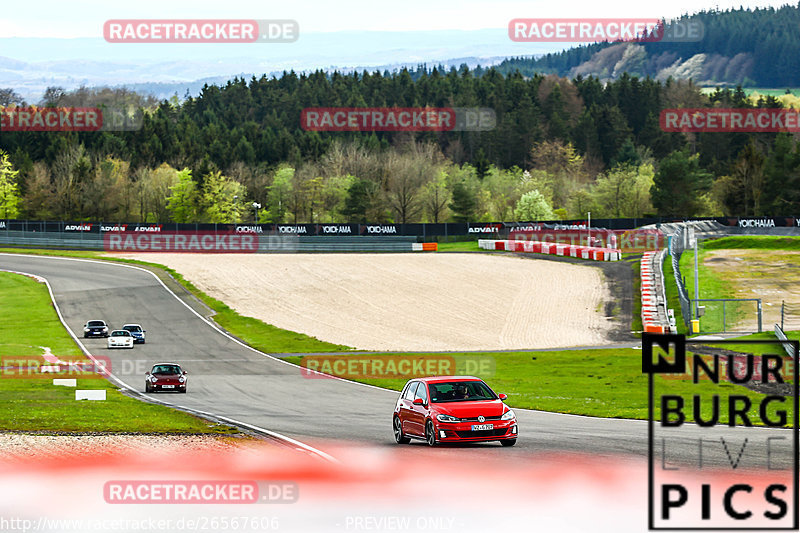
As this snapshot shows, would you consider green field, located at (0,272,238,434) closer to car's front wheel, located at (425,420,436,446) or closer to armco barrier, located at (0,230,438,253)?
car's front wheel, located at (425,420,436,446)

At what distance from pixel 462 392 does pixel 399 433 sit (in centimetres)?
184

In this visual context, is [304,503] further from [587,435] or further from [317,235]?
[317,235]

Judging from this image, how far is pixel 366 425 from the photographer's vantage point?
84.8 ft

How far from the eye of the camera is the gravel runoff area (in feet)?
178

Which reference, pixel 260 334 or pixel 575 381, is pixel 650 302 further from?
pixel 260 334

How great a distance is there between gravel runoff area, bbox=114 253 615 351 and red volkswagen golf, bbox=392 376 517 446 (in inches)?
1102

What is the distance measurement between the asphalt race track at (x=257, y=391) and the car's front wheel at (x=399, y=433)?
0.33 meters

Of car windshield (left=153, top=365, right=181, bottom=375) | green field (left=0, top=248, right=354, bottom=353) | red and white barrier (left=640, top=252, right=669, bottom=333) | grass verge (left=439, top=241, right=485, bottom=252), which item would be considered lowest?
green field (left=0, top=248, right=354, bottom=353)

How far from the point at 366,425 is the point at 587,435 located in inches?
249

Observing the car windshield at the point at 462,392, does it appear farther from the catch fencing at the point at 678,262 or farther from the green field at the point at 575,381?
the catch fencing at the point at 678,262

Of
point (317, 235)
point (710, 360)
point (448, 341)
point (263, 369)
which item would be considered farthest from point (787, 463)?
point (317, 235)

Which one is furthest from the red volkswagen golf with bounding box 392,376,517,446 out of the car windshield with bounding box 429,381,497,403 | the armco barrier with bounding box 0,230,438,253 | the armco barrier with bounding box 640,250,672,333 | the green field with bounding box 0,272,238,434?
the armco barrier with bounding box 0,230,438,253

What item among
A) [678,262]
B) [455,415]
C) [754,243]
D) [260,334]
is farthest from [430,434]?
[754,243]

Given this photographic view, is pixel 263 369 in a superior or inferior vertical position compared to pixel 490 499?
inferior
